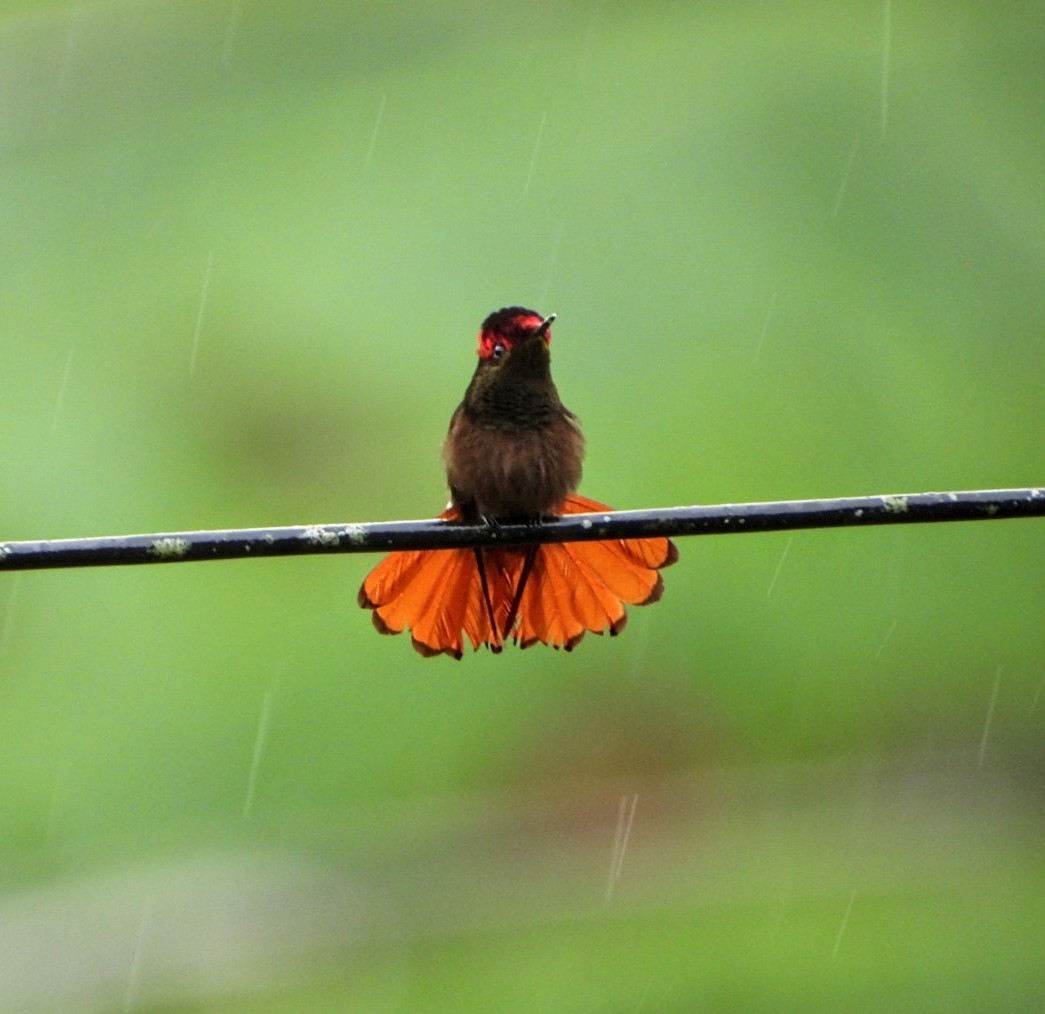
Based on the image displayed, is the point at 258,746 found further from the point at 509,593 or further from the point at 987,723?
the point at 509,593

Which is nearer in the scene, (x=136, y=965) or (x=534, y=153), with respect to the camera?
(x=136, y=965)

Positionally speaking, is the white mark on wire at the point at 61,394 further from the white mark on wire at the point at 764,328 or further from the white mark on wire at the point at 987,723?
the white mark on wire at the point at 987,723

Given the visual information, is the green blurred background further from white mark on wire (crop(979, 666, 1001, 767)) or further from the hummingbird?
the hummingbird

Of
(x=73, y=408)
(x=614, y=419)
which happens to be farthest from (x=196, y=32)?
(x=614, y=419)

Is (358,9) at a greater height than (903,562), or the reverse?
(358,9)

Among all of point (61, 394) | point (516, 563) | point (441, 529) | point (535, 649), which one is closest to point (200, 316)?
point (61, 394)

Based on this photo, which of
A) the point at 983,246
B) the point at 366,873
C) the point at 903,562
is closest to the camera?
the point at 366,873

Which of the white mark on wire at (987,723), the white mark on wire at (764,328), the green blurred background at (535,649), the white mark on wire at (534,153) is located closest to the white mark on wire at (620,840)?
the green blurred background at (535,649)

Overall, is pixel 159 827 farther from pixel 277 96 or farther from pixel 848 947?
pixel 277 96
